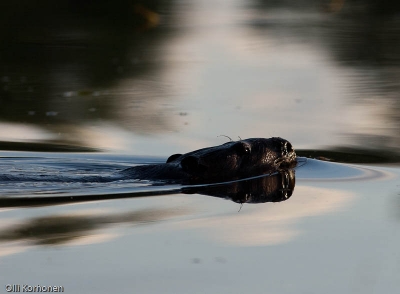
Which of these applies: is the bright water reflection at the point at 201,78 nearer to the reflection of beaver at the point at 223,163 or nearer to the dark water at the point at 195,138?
the dark water at the point at 195,138

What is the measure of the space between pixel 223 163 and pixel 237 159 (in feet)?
0.39

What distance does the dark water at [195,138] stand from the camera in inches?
213

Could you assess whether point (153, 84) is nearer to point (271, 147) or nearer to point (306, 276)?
point (271, 147)

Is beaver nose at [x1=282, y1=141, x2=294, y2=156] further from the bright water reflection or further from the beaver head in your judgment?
the bright water reflection

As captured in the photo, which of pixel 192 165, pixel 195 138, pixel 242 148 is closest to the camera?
pixel 192 165

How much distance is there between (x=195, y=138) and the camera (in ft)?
29.7

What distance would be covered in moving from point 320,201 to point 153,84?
4961 mm

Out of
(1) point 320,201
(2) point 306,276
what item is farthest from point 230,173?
(2) point 306,276

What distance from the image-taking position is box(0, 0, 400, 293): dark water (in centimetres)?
541

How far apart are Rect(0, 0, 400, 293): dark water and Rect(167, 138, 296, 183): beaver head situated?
0.50 ft

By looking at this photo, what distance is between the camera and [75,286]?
498 cm

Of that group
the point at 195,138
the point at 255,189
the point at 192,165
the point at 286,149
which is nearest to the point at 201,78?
the point at 195,138

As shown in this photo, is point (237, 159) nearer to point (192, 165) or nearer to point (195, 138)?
point (192, 165)

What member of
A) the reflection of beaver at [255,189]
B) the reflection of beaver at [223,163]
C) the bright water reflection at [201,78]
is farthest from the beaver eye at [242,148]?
the bright water reflection at [201,78]
